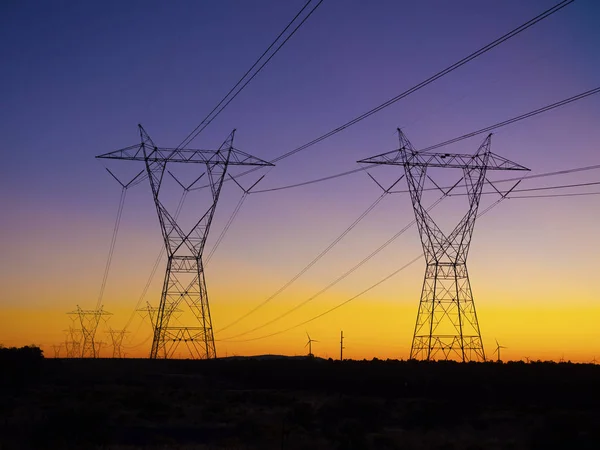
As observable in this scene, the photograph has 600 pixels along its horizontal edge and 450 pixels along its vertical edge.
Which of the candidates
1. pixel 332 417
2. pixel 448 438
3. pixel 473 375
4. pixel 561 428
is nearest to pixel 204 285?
pixel 332 417

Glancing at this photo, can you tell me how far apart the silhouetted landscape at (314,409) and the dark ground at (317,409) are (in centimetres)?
11

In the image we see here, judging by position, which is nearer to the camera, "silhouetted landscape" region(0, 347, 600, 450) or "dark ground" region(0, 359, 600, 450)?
"dark ground" region(0, 359, 600, 450)

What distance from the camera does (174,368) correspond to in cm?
9962

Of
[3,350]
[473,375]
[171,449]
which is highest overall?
[3,350]

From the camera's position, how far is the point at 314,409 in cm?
5362

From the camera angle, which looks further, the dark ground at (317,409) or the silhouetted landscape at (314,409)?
the silhouetted landscape at (314,409)

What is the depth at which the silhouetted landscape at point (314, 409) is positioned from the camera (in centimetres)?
3825

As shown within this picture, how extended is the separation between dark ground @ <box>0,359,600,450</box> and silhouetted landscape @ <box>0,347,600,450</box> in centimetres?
11

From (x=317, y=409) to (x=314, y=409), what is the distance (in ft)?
0.94

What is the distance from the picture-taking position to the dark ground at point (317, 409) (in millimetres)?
38125

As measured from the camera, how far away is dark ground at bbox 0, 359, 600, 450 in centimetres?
A: 3812

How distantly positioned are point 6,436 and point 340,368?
178ft

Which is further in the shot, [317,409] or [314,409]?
[317,409]

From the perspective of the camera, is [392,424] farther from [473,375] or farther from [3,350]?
[3,350]
